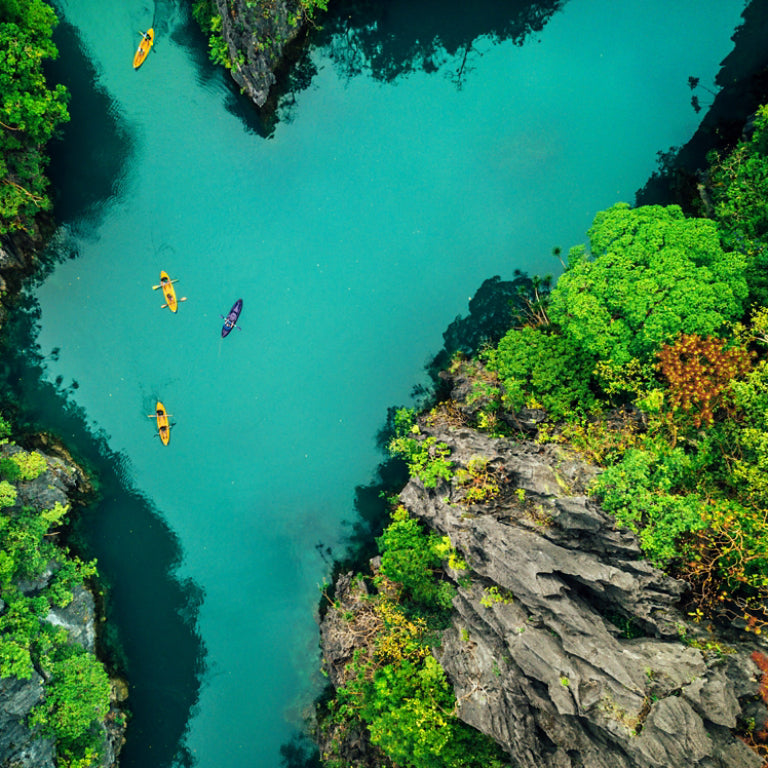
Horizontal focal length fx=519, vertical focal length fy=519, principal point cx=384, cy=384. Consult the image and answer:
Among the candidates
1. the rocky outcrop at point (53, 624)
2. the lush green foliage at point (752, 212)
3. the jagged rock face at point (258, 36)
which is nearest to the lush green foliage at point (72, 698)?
the rocky outcrop at point (53, 624)

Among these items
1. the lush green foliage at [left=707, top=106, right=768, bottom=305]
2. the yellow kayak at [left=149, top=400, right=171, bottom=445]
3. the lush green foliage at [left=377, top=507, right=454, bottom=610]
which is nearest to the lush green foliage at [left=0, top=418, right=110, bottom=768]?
the yellow kayak at [left=149, top=400, right=171, bottom=445]

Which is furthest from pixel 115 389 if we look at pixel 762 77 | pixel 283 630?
pixel 762 77

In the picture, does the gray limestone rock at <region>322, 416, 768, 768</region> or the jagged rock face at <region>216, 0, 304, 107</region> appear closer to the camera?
the gray limestone rock at <region>322, 416, 768, 768</region>

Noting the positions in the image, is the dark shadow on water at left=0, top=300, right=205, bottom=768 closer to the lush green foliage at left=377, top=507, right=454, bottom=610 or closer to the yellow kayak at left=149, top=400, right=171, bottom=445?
the yellow kayak at left=149, top=400, right=171, bottom=445

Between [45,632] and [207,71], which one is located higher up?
[207,71]

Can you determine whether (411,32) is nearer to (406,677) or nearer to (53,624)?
(406,677)

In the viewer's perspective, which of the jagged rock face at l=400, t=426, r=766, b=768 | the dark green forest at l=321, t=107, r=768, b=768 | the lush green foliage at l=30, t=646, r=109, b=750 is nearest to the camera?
the jagged rock face at l=400, t=426, r=766, b=768

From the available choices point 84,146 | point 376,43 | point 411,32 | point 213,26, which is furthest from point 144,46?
point 411,32
